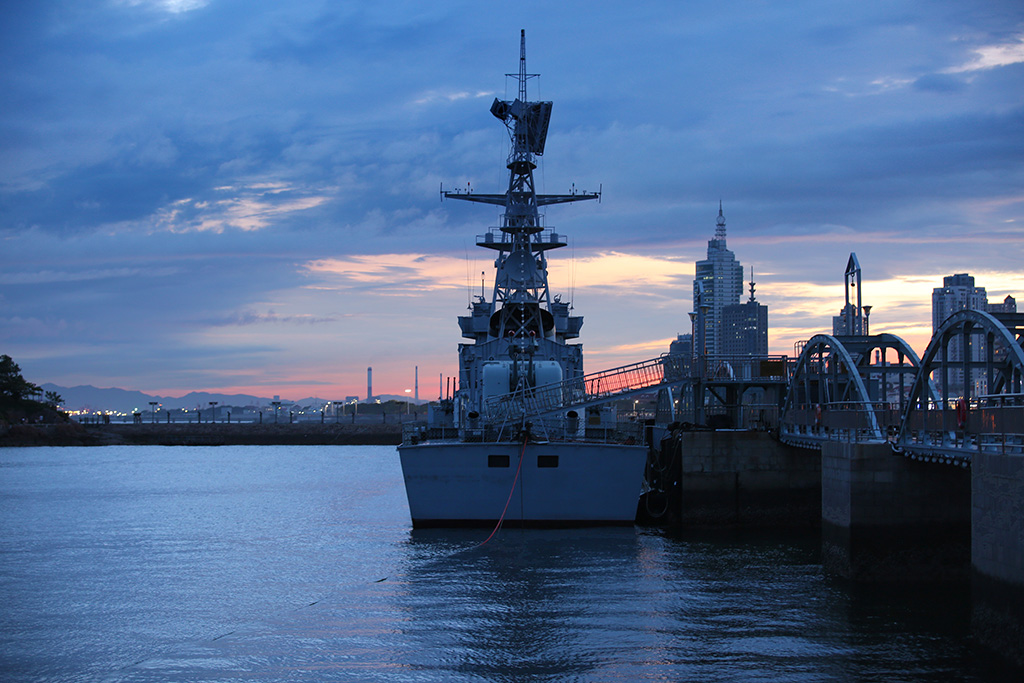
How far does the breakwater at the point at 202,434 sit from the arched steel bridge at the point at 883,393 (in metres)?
97.8

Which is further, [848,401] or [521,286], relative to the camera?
[521,286]

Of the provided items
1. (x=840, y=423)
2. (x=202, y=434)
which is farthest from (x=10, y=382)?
(x=840, y=423)

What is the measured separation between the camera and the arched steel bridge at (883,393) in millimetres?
18328

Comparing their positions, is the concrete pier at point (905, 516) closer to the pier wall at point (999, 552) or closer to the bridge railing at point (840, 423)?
the bridge railing at point (840, 423)

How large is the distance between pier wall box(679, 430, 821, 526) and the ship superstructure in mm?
7412

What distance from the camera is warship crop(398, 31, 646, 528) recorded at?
100 ft

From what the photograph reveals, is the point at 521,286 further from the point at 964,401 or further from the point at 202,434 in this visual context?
the point at 202,434

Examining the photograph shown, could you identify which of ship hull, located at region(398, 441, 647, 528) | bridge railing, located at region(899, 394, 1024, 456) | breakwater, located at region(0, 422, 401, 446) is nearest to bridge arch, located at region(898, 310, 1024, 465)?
bridge railing, located at region(899, 394, 1024, 456)

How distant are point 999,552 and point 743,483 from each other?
732 inches

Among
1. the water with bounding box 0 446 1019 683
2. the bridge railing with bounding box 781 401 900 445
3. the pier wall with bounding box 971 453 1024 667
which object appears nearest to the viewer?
the pier wall with bounding box 971 453 1024 667

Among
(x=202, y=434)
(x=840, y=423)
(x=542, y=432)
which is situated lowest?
(x=202, y=434)

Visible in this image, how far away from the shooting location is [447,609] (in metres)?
21.7

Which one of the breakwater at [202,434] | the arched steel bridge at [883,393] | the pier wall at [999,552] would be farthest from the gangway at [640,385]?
the breakwater at [202,434]

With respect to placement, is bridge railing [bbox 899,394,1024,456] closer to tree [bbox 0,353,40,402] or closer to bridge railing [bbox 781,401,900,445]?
bridge railing [bbox 781,401,900,445]
